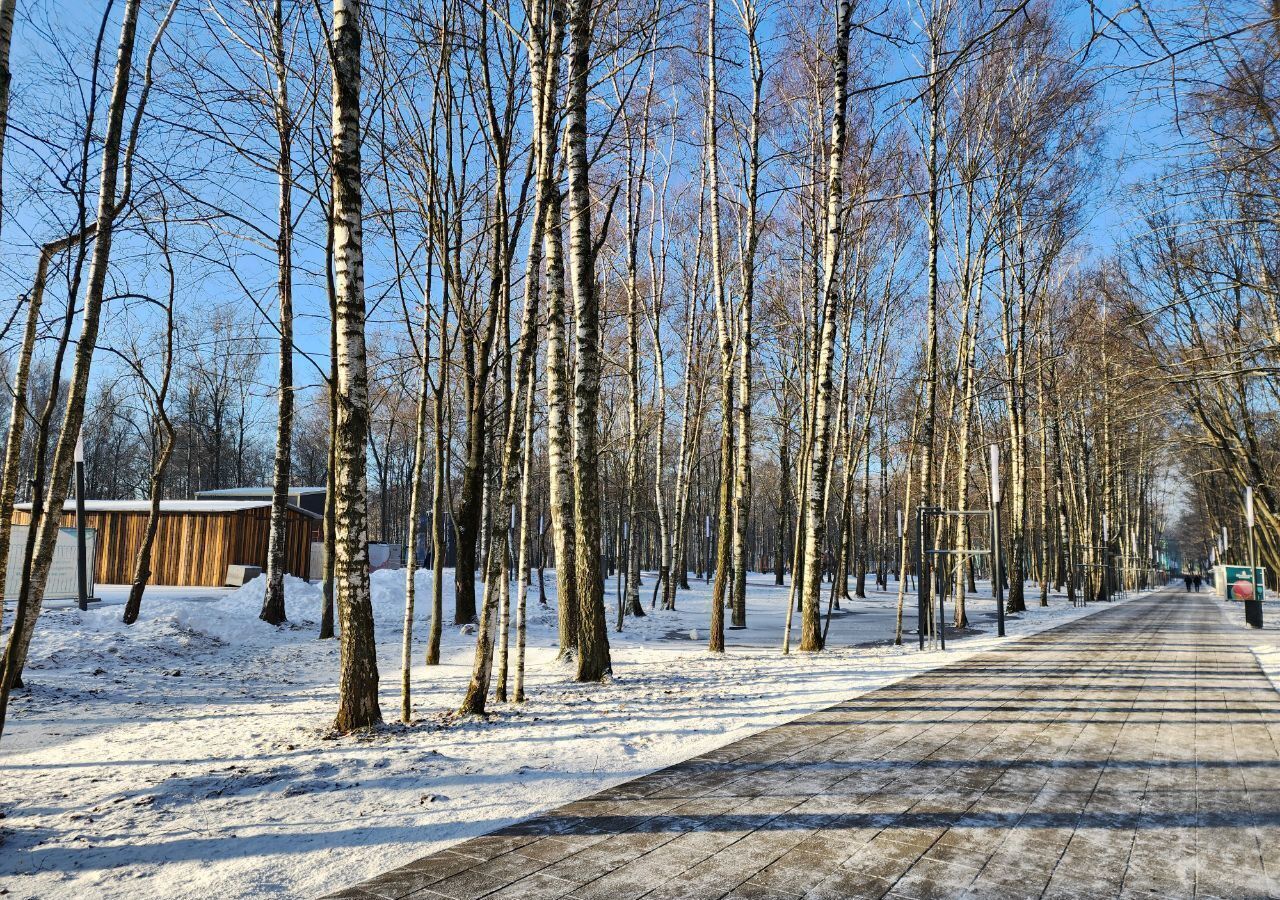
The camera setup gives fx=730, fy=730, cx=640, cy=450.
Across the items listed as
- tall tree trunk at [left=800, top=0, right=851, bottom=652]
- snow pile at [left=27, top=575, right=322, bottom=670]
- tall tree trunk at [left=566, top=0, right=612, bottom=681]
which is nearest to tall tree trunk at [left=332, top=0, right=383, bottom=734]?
tall tree trunk at [left=566, top=0, right=612, bottom=681]

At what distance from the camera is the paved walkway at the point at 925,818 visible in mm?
3004

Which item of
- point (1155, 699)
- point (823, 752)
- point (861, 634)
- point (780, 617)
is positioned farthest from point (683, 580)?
point (823, 752)

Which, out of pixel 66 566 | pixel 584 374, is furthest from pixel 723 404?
pixel 66 566

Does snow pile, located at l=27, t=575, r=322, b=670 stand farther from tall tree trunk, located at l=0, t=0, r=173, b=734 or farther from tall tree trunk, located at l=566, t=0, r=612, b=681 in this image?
tall tree trunk, located at l=566, t=0, r=612, b=681

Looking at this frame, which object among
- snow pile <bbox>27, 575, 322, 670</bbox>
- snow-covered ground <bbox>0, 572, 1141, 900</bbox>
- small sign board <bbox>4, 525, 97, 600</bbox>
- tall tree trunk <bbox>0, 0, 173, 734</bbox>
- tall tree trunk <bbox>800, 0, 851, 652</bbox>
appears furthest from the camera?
small sign board <bbox>4, 525, 97, 600</bbox>

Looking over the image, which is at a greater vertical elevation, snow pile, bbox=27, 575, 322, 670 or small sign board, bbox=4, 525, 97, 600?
small sign board, bbox=4, 525, 97, 600

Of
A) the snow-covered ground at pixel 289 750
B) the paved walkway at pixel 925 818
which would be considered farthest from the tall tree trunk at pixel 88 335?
the paved walkway at pixel 925 818

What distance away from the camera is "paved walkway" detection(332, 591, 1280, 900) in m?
3.00

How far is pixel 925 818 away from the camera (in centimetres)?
379

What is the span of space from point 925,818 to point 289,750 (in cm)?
415

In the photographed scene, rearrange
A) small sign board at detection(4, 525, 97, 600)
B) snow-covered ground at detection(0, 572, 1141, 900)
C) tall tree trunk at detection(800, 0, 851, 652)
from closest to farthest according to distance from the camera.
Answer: snow-covered ground at detection(0, 572, 1141, 900)
tall tree trunk at detection(800, 0, 851, 652)
small sign board at detection(4, 525, 97, 600)

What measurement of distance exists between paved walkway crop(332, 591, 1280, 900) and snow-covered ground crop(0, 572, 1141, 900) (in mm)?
404

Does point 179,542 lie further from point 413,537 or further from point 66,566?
point 413,537

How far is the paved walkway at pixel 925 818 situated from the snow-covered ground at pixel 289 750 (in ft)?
1.33
